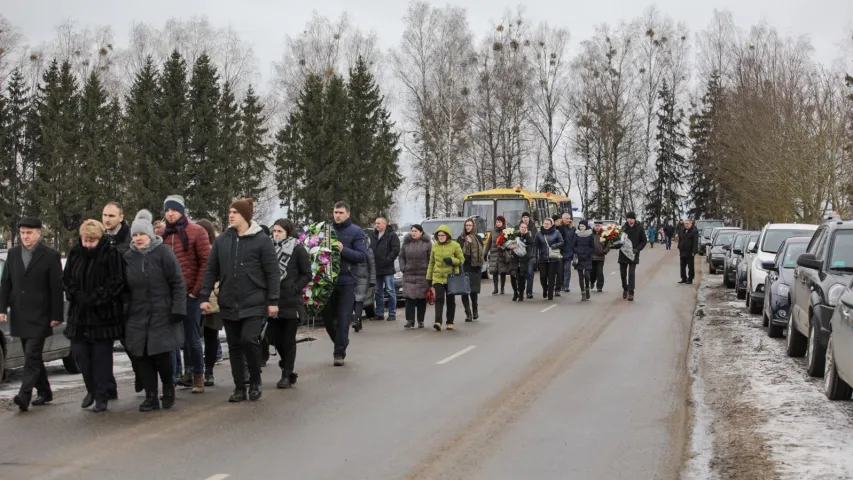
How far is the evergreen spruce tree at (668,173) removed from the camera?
8062 cm

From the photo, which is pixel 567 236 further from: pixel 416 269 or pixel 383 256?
pixel 416 269

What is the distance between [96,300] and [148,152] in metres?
43.1

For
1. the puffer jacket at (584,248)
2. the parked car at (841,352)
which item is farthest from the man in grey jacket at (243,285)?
the puffer jacket at (584,248)

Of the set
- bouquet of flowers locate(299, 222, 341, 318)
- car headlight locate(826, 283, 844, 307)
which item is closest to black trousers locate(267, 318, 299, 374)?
bouquet of flowers locate(299, 222, 341, 318)

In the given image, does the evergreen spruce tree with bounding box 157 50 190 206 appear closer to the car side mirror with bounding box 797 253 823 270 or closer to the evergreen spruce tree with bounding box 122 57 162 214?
the evergreen spruce tree with bounding box 122 57 162 214

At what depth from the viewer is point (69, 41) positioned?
220 ft

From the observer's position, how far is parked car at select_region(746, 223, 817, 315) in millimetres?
18656

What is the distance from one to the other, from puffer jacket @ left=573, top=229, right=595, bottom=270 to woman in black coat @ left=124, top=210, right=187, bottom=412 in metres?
14.6

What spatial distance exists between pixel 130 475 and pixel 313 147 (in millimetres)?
47992

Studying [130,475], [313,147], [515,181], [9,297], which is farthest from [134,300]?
[515,181]

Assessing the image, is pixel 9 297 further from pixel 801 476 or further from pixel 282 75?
pixel 282 75

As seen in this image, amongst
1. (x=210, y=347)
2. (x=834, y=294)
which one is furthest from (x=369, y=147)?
(x=834, y=294)

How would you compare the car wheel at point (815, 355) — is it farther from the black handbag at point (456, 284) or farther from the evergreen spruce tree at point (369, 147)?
the evergreen spruce tree at point (369, 147)

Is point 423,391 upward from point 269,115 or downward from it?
downward
